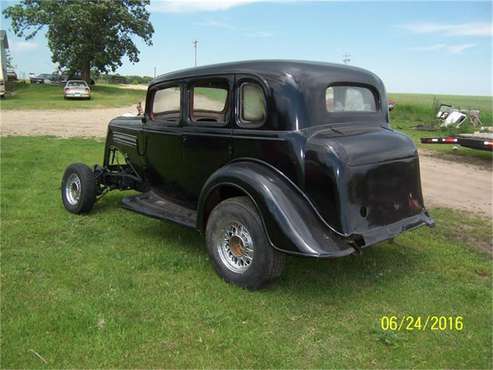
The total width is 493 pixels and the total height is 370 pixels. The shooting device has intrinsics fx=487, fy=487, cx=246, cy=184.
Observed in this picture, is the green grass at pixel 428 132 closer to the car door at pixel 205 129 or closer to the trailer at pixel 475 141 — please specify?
the trailer at pixel 475 141

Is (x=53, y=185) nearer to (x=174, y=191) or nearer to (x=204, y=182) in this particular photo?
(x=174, y=191)

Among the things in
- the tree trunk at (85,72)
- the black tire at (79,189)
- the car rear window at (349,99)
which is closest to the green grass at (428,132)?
the car rear window at (349,99)

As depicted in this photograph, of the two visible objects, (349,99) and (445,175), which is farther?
(445,175)

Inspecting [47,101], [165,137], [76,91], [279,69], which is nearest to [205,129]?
[165,137]

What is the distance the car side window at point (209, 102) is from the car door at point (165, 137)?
6.6 inches

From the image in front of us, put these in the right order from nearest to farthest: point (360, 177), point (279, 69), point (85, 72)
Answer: point (360, 177)
point (279, 69)
point (85, 72)

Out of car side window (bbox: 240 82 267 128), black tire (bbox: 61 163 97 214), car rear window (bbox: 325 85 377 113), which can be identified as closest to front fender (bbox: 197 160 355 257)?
car side window (bbox: 240 82 267 128)

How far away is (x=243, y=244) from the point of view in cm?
440

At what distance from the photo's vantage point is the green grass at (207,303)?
11.2 feet

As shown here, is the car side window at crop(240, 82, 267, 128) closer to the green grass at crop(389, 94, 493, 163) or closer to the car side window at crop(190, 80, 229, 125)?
the car side window at crop(190, 80, 229, 125)

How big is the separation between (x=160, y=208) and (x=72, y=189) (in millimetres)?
2022

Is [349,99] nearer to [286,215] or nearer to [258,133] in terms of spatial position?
[258,133]

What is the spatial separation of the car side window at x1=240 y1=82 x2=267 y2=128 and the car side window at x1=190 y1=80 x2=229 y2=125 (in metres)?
0.22
